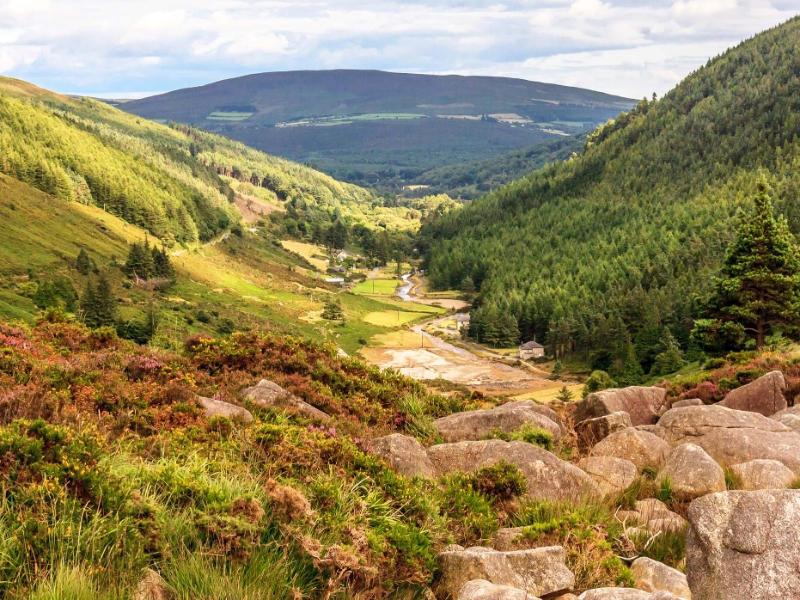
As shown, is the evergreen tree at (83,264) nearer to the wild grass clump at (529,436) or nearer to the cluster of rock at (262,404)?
the cluster of rock at (262,404)

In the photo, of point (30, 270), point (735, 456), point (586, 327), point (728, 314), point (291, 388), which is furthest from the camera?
point (586, 327)

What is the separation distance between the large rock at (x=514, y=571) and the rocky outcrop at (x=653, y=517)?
3.52 m

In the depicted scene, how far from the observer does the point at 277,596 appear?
855 cm

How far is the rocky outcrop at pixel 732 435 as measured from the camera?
16531 millimetres

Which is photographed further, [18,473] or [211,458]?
[211,458]

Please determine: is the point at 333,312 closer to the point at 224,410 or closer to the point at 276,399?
the point at 276,399

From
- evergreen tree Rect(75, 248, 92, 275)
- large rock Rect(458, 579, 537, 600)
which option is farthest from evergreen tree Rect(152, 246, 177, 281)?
large rock Rect(458, 579, 537, 600)

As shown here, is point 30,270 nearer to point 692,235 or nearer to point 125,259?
point 125,259

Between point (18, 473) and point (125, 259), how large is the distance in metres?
177

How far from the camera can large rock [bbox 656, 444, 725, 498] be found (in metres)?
14.3

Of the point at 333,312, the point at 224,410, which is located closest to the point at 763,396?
the point at 224,410

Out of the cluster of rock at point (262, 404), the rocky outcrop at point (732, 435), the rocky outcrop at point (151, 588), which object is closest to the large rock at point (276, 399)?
the cluster of rock at point (262, 404)

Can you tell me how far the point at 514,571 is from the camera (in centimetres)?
978

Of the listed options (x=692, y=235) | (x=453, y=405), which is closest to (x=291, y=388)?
(x=453, y=405)
